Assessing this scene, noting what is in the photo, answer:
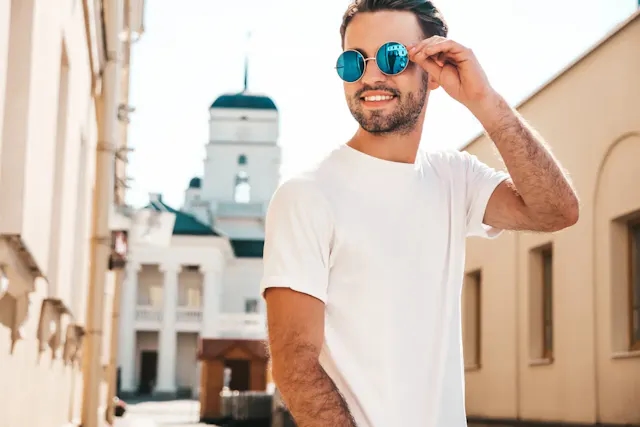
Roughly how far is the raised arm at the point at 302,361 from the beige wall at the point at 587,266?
9.19m

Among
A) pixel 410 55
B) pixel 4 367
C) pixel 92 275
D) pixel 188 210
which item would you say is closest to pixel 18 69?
→ pixel 4 367

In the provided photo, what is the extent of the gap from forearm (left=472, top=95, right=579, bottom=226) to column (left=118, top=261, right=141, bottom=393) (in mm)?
72625

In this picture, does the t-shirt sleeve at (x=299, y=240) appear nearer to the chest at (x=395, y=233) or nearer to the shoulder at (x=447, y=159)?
the chest at (x=395, y=233)

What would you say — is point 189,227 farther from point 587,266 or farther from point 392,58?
point 392,58

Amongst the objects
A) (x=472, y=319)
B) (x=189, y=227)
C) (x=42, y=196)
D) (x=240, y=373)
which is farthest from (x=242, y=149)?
(x=42, y=196)

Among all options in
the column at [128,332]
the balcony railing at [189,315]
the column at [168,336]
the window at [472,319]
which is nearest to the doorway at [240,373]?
the window at [472,319]

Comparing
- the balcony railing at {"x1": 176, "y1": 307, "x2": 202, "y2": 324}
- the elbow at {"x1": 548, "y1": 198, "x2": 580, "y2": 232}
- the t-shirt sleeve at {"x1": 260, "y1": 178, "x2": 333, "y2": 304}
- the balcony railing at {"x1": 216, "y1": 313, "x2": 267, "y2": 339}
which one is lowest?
the t-shirt sleeve at {"x1": 260, "y1": 178, "x2": 333, "y2": 304}

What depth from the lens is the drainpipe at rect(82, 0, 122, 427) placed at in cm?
1272

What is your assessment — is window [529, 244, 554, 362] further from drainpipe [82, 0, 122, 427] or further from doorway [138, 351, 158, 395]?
doorway [138, 351, 158, 395]

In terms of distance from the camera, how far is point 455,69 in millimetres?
2730

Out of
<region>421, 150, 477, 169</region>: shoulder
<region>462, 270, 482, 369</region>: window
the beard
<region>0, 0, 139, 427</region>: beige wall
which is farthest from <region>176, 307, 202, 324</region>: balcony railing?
the beard

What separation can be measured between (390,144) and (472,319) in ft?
52.7

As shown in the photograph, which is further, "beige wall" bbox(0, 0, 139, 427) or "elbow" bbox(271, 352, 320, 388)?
"beige wall" bbox(0, 0, 139, 427)

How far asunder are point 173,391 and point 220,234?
34.7ft
